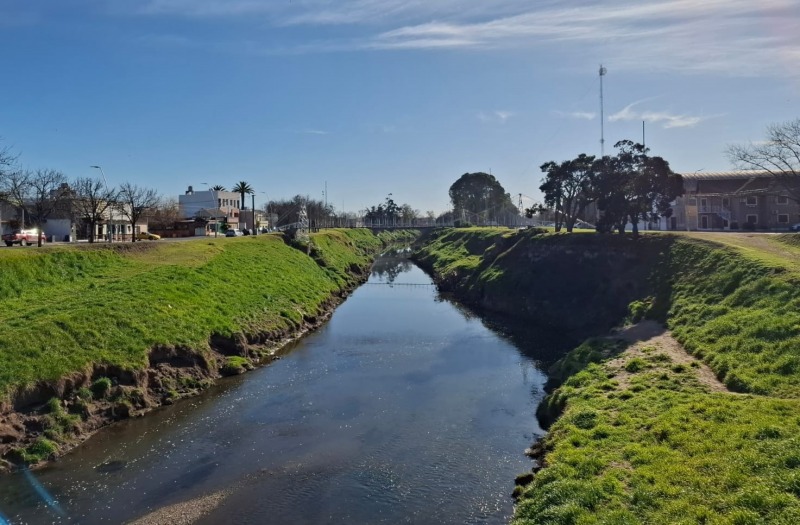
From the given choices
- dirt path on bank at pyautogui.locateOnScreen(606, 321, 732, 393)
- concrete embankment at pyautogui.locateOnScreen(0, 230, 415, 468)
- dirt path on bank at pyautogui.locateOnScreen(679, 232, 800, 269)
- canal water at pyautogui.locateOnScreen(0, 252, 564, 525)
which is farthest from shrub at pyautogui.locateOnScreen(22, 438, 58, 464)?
dirt path on bank at pyautogui.locateOnScreen(679, 232, 800, 269)

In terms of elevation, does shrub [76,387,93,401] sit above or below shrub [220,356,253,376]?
above

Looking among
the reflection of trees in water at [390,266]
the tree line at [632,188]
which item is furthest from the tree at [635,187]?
the reflection of trees in water at [390,266]

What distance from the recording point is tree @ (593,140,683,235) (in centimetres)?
4812

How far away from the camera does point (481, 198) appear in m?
173

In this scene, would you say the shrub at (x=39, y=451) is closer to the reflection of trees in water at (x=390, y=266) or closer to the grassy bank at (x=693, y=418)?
the grassy bank at (x=693, y=418)

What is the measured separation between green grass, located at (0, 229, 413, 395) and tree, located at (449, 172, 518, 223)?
11902cm

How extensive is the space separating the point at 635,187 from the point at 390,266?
198 feet

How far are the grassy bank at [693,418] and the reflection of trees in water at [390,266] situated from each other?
5127cm

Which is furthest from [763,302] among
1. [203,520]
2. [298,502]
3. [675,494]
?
[203,520]

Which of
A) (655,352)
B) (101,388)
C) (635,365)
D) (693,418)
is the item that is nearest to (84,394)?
(101,388)

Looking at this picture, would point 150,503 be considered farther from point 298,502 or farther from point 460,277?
point 460,277

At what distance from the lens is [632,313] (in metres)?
37.6

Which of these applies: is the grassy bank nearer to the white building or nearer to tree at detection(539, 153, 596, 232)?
tree at detection(539, 153, 596, 232)

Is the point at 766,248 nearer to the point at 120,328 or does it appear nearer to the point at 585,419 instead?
the point at 585,419
